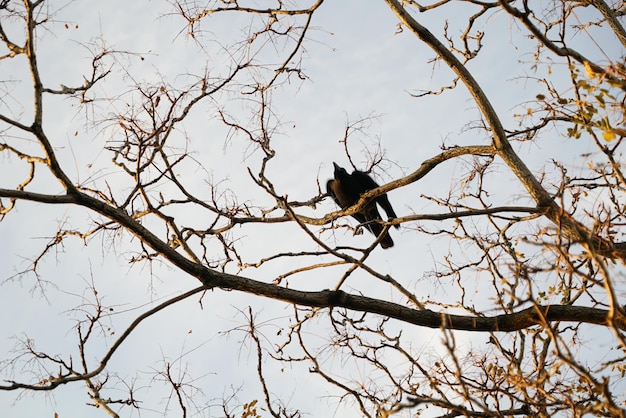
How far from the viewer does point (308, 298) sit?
12.5 ft

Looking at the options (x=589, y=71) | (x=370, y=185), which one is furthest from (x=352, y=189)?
(x=589, y=71)

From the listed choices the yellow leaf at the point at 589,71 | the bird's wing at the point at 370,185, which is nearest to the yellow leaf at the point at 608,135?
the yellow leaf at the point at 589,71

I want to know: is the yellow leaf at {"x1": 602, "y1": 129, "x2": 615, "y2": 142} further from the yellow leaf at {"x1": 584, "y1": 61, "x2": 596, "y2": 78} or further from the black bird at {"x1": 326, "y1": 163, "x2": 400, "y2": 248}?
the black bird at {"x1": 326, "y1": 163, "x2": 400, "y2": 248}

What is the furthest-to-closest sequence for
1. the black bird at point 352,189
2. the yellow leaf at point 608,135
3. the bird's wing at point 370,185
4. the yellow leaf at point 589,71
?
the black bird at point 352,189
the bird's wing at point 370,185
the yellow leaf at point 589,71
the yellow leaf at point 608,135

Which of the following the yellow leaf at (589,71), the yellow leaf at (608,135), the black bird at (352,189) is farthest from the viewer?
the black bird at (352,189)

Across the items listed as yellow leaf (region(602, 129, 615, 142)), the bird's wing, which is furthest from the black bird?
yellow leaf (region(602, 129, 615, 142))

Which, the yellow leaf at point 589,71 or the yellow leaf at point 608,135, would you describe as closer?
the yellow leaf at point 608,135

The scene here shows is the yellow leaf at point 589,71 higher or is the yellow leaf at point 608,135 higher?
the yellow leaf at point 589,71

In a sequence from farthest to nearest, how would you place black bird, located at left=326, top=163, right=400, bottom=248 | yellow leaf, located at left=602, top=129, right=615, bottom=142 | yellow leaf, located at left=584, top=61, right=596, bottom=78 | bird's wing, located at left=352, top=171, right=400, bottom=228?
black bird, located at left=326, top=163, right=400, bottom=248 < bird's wing, located at left=352, top=171, right=400, bottom=228 < yellow leaf, located at left=584, top=61, right=596, bottom=78 < yellow leaf, located at left=602, top=129, right=615, bottom=142

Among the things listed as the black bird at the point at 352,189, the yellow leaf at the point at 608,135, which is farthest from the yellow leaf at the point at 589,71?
the black bird at the point at 352,189

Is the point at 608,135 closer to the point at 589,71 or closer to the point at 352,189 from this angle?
the point at 589,71

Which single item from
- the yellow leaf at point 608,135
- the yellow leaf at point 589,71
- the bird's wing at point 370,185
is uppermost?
the bird's wing at point 370,185

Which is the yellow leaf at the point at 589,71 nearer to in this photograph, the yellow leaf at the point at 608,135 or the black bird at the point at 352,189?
the yellow leaf at the point at 608,135

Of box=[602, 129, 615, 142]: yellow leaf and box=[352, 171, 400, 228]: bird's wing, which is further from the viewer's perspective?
box=[352, 171, 400, 228]: bird's wing
